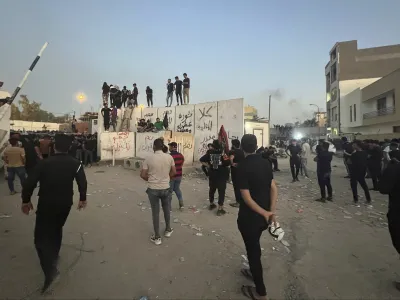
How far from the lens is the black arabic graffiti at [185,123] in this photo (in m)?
15.3

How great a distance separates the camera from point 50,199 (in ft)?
9.73

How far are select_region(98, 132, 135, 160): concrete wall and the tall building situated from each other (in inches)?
1394

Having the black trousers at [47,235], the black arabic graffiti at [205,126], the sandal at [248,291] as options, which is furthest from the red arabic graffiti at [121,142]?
the sandal at [248,291]

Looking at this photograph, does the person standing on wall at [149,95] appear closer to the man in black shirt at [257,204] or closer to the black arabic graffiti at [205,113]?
the black arabic graffiti at [205,113]

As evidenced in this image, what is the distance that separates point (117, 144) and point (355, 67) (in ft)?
134

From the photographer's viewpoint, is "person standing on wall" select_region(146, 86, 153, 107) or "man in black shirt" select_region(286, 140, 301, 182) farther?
"person standing on wall" select_region(146, 86, 153, 107)

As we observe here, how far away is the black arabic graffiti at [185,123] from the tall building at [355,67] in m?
32.9

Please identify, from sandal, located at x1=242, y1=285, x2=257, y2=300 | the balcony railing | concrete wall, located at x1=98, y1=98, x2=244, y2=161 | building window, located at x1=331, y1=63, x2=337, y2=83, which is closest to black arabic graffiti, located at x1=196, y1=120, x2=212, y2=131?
concrete wall, located at x1=98, y1=98, x2=244, y2=161

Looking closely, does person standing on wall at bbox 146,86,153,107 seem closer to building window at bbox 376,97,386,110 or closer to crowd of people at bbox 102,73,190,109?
crowd of people at bbox 102,73,190,109

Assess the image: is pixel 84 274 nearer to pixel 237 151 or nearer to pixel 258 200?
pixel 258 200

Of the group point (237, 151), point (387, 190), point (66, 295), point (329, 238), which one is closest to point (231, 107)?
point (237, 151)

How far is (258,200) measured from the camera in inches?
106

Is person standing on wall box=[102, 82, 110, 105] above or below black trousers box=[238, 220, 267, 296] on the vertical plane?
above

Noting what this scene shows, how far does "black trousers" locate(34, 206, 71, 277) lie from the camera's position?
2.94 m
